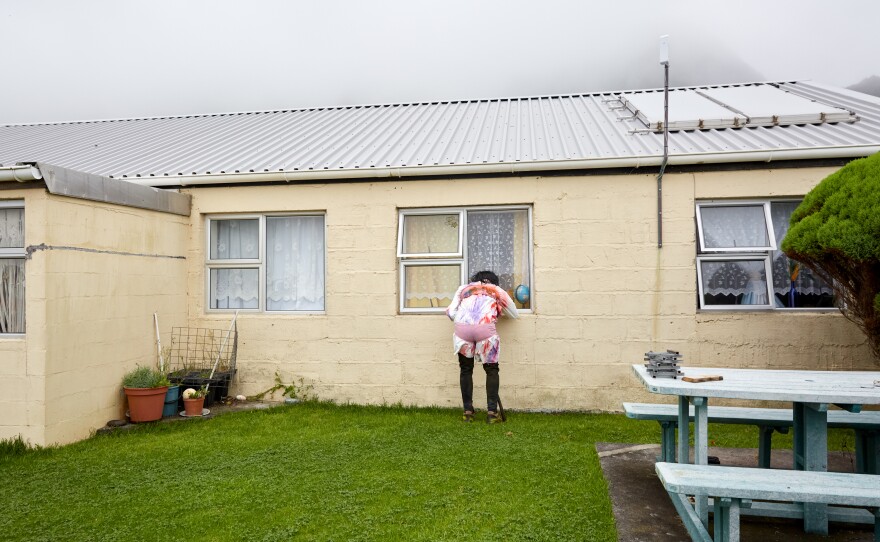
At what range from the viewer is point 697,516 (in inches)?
156

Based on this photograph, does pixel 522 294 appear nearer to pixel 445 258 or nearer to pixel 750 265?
pixel 445 258

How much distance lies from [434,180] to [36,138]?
867 cm

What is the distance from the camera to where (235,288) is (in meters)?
8.69

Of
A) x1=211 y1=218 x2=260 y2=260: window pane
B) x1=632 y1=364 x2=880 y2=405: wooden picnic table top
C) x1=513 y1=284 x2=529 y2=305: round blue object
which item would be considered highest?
x1=211 y1=218 x2=260 y2=260: window pane

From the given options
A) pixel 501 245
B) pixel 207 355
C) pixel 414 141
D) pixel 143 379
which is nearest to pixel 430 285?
pixel 501 245

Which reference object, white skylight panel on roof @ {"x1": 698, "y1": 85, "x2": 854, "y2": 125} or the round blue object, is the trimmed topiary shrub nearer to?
the round blue object

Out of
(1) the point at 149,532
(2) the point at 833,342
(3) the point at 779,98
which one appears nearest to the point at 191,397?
(1) the point at 149,532

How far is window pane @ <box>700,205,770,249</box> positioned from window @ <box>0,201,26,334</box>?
7.44 metres

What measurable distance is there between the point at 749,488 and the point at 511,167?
511 cm

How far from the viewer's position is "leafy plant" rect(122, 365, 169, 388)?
727cm

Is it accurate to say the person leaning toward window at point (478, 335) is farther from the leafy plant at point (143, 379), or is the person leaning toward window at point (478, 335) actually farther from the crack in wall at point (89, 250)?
the crack in wall at point (89, 250)

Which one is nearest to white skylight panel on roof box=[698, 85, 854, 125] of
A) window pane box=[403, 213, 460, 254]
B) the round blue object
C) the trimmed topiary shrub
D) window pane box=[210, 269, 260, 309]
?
the trimmed topiary shrub

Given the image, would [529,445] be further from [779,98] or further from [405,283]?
[779,98]

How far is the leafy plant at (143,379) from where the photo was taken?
7270 mm
